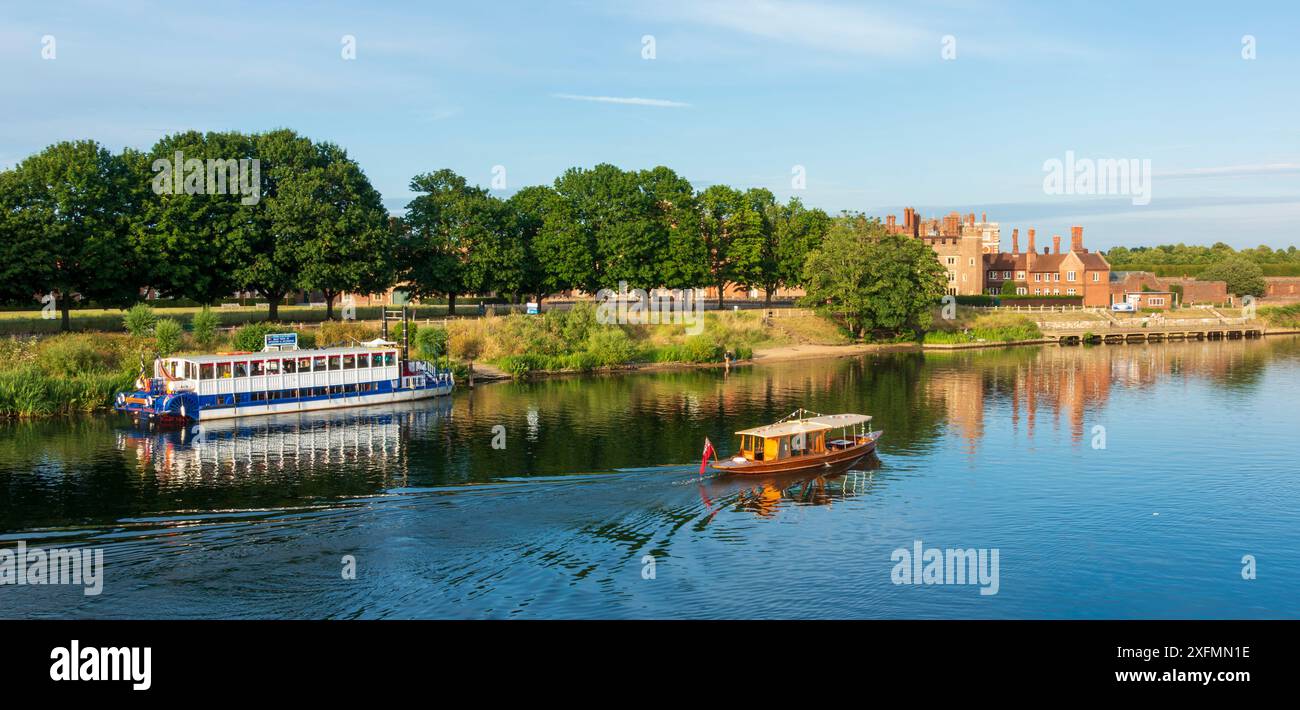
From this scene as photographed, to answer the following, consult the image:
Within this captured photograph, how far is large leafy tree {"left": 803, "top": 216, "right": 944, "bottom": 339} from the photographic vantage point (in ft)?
412

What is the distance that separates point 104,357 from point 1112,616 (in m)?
75.2

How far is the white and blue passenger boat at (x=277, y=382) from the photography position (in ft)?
228

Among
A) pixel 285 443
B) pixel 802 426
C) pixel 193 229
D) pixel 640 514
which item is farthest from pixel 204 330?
pixel 640 514

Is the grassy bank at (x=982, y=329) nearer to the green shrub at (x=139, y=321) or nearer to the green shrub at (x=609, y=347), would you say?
the green shrub at (x=609, y=347)

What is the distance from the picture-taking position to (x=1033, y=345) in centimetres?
13450

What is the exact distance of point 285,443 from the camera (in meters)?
61.2

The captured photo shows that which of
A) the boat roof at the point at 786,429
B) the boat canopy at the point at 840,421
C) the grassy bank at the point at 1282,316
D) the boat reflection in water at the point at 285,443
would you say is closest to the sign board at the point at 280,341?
the boat reflection in water at the point at 285,443

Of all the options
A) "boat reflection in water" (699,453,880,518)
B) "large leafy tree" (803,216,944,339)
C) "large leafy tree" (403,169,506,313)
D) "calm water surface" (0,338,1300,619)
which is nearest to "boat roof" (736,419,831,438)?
"boat reflection in water" (699,453,880,518)

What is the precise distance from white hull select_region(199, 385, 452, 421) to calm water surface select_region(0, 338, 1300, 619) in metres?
2.43

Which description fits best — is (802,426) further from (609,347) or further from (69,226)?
(69,226)

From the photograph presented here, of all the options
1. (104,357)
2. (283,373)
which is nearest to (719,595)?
(283,373)

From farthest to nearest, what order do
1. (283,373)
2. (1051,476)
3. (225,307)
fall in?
(225,307) → (283,373) → (1051,476)

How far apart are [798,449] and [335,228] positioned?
2381 inches
